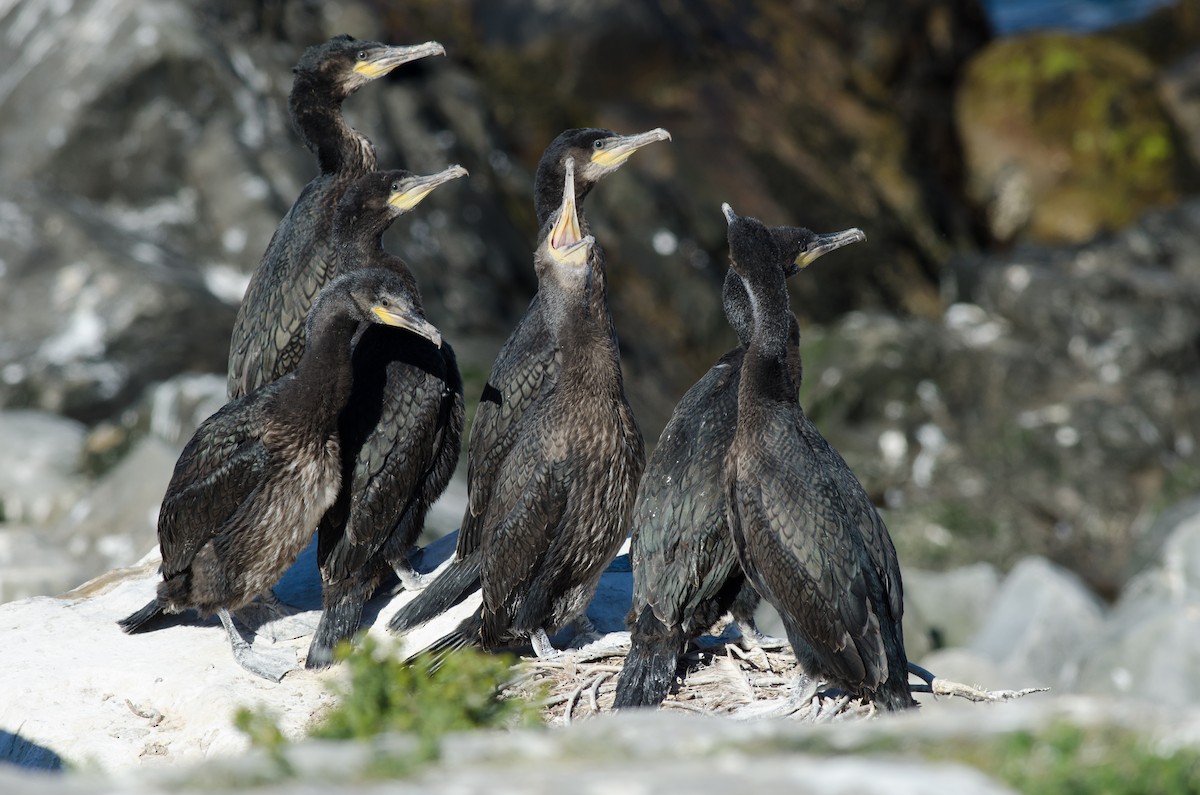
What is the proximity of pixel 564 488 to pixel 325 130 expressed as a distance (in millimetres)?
2779

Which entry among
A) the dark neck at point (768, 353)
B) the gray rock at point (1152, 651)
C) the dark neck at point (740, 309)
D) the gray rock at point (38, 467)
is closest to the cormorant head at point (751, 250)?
the dark neck at point (768, 353)

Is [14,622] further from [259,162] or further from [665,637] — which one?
[259,162]

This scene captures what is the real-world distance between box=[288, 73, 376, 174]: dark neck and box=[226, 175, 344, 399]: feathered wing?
0.62 ft

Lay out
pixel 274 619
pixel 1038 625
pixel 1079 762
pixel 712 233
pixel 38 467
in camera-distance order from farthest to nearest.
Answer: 1. pixel 712 233
2. pixel 38 467
3. pixel 1038 625
4. pixel 274 619
5. pixel 1079 762

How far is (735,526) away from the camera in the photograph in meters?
6.18

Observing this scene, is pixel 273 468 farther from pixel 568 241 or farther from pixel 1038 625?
pixel 1038 625

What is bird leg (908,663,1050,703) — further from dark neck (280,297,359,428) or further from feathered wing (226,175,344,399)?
feathered wing (226,175,344,399)

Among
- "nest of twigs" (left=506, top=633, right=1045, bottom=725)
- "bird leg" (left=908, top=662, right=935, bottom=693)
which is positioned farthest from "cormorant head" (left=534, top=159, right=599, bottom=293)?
"bird leg" (left=908, top=662, right=935, bottom=693)

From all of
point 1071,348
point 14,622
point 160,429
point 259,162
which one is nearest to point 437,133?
point 259,162

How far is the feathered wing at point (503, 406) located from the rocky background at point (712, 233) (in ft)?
11.4

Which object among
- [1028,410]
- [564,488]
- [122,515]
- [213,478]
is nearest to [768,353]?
[564,488]

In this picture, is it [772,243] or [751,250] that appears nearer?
[751,250]

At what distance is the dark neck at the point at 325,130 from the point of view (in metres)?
8.08

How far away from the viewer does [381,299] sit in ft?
21.6
